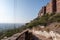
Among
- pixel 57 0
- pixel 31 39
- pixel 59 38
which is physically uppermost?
pixel 57 0

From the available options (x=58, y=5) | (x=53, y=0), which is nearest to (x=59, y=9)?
(x=58, y=5)

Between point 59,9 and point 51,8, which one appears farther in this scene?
point 51,8

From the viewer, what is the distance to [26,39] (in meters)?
9.30

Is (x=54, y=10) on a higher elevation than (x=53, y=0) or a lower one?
lower

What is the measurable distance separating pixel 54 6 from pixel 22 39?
1883cm

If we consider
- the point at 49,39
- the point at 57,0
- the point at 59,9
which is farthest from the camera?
the point at 57,0

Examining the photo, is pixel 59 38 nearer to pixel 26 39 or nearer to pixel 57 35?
pixel 57 35

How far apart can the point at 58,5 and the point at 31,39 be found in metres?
16.7

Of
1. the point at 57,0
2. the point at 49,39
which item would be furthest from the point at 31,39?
the point at 57,0

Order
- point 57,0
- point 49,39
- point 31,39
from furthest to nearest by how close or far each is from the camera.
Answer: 1. point 57,0
2. point 31,39
3. point 49,39

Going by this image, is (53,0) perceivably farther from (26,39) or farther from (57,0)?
(26,39)

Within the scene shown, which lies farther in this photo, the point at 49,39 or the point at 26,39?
the point at 26,39

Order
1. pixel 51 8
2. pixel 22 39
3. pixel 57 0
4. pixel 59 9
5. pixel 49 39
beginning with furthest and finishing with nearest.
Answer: pixel 51 8 < pixel 57 0 < pixel 59 9 < pixel 22 39 < pixel 49 39

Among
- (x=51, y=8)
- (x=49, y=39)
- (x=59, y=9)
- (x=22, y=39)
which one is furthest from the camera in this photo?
(x=51, y=8)
